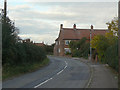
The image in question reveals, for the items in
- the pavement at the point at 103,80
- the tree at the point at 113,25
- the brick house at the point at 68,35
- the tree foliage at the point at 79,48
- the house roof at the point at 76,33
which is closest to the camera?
the pavement at the point at 103,80

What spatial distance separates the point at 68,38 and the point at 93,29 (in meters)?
10.7

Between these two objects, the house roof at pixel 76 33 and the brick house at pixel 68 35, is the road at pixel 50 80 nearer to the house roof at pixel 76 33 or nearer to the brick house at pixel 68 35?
the brick house at pixel 68 35

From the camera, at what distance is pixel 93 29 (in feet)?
269

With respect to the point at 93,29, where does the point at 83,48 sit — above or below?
below

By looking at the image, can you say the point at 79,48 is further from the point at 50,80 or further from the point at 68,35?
the point at 50,80

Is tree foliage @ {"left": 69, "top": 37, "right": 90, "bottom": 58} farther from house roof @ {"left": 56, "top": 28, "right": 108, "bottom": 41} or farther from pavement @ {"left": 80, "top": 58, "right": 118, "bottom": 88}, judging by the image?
pavement @ {"left": 80, "top": 58, "right": 118, "bottom": 88}

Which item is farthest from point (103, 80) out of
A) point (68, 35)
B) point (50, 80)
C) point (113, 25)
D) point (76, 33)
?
point (76, 33)

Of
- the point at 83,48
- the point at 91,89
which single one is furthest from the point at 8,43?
the point at 83,48

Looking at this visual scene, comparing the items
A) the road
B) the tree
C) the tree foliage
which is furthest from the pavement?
the tree foliage

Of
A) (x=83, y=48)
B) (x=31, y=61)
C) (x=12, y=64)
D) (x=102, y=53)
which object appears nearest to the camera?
(x=12, y=64)

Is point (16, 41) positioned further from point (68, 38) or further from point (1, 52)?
point (68, 38)

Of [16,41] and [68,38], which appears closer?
[16,41]

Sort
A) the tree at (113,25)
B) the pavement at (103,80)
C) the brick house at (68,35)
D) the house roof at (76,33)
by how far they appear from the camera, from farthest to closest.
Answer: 1. the house roof at (76,33)
2. the brick house at (68,35)
3. the tree at (113,25)
4. the pavement at (103,80)

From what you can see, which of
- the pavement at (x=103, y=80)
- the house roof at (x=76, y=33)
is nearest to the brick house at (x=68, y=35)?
the house roof at (x=76, y=33)
